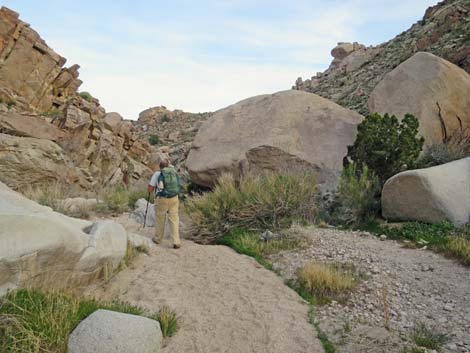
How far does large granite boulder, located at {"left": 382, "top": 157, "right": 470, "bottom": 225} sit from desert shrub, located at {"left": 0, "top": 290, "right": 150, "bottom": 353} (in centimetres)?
637

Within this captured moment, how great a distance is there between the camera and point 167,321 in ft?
15.9

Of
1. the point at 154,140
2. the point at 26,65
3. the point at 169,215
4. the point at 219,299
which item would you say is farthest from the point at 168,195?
the point at 154,140

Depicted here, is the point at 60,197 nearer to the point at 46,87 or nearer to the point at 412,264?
the point at 412,264

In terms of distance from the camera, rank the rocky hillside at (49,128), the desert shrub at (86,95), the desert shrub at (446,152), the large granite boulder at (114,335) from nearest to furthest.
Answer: the large granite boulder at (114,335) → the desert shrub at (446,152) → the rocky hillside at (49,128) → the desert shrub at (86,95)

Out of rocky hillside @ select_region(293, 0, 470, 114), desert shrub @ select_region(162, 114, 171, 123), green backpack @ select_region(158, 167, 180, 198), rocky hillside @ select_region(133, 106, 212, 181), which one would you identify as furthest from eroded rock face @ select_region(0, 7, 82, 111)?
desert shrub @ select_region(162, 114, 171, 123)

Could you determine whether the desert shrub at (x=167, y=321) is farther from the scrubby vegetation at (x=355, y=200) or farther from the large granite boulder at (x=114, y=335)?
the scrubby vegetation at (x=355, y=200)

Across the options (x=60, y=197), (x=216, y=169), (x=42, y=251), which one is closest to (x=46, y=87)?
(x=60, y=197)

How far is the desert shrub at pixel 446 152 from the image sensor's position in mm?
10234

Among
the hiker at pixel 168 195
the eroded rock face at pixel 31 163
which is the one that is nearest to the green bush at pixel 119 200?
the eroded rock face at pixel 31 163

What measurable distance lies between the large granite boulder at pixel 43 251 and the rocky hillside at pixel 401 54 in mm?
12414

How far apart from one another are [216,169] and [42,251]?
699 centimetres

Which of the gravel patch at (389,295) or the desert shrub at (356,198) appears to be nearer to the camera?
the gravel patch at (389,295)

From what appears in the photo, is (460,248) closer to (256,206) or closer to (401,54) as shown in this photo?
(256,206)

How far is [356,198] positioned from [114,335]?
6.53 m
